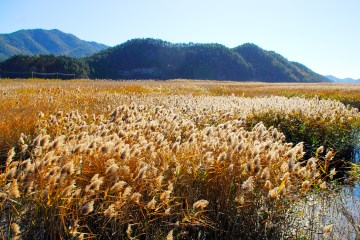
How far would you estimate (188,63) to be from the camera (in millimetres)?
137750

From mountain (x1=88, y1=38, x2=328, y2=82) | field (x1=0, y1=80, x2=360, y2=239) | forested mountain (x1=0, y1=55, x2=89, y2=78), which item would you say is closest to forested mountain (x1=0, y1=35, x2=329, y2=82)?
mountain (x1=88, y1=38, x2=328, y2=82)

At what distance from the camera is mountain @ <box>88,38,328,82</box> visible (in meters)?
129

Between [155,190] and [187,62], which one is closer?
[155,190]

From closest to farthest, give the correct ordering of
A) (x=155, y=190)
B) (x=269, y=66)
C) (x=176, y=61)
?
1. (x=155, y=190)
2. (x=176, y=61)
3. (x=269, y=66)

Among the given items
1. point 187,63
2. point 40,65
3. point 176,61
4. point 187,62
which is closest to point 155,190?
point 40,65

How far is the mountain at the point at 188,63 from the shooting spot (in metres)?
129

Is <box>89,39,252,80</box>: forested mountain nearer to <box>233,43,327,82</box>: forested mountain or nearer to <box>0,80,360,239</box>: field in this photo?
<box>233,43,327,82</box>: forested mountain

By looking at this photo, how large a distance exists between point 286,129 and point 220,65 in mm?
134050

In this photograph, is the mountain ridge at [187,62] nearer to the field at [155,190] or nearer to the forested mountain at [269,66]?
the forested mountain at [269,66]

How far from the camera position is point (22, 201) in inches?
120

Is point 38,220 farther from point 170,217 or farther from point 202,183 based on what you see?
point 202,183

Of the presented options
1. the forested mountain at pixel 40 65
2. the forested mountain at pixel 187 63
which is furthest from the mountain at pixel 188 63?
the forested mountain at pixel 40 65

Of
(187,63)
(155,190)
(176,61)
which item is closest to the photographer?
(155,190)

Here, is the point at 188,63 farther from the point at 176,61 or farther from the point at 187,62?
the point at 176,61
